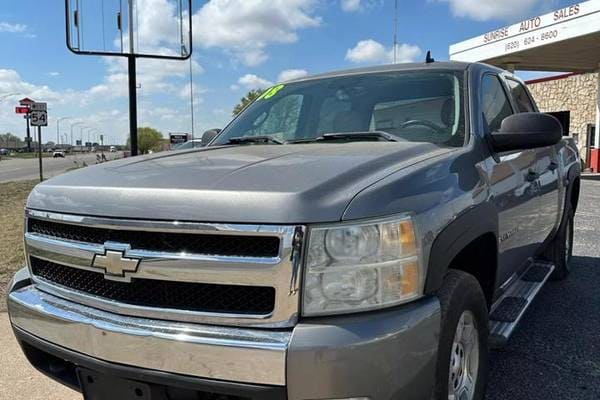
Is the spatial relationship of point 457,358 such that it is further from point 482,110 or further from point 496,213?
point 482,110

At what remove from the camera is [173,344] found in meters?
1.91

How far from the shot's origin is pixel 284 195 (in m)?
1.87

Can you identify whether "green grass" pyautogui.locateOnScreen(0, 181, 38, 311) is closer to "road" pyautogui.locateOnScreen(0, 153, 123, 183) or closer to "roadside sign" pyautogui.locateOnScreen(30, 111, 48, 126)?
"roadside sign" pyautogui.locateOnScreen(30, 111, 48, 126)

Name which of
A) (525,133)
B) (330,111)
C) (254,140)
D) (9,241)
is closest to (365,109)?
(330,111)

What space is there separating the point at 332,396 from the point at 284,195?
676 mm

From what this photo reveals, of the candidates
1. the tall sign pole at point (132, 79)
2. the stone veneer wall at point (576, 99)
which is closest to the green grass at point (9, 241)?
the tall sign pole at point (132, 79)

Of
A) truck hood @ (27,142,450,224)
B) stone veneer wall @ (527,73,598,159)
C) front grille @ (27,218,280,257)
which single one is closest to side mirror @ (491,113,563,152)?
truck hood @ (27,142,450,224)

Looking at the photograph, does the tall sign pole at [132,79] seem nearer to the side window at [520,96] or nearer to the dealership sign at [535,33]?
the side window at [520,96]

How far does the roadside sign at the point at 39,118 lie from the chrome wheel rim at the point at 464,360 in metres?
17.3

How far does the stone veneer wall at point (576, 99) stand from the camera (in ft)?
80.3

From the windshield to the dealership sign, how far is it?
52.3 ft

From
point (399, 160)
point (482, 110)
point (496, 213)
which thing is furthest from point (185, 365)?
point (482, 110)

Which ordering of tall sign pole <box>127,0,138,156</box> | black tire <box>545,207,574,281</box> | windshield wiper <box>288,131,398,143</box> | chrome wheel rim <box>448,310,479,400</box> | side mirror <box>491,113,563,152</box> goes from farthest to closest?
tall sign pole <box>127,0,138,156</box>
black tire <box>545,207,574,281</box>
windshield wiper <box>288,131,398,143</box>
side mirror <box>491,113,563,152</box>
chrome wheel rim <box>448,310,479,400</box>

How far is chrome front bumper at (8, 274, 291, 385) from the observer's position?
5.90 feet
